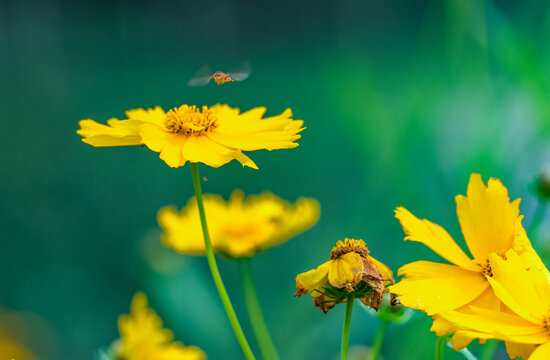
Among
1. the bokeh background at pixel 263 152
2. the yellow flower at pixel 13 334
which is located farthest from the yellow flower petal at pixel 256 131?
the yellow flower at pixel 13 334

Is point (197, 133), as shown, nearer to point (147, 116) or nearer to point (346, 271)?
point (147, 116)

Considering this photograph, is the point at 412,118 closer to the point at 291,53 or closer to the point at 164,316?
the point at 164,316

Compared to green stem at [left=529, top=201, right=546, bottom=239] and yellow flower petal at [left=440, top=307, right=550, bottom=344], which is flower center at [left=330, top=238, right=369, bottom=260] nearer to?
yellow flower petal at [left=440, top=307, right=550, bottom=344]

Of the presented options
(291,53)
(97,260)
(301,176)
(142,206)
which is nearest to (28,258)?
(97,260)

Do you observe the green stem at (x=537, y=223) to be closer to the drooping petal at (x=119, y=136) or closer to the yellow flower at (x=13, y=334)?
the drooping petal at (x=119, y=136)

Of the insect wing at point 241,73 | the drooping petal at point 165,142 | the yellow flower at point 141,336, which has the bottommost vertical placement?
the yellow flower at point 141,336
